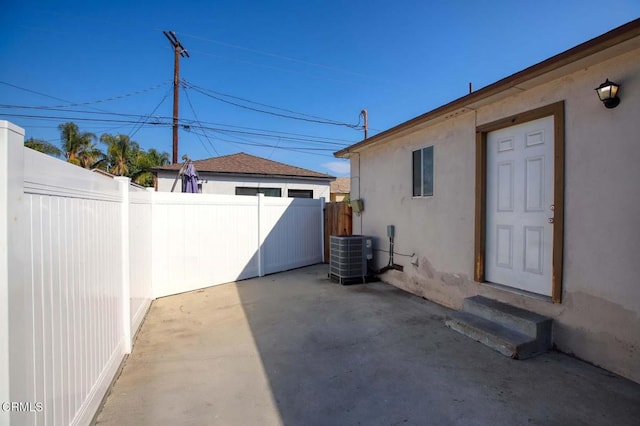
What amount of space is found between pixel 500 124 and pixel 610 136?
129 cm

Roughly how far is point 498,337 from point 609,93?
2.73 m

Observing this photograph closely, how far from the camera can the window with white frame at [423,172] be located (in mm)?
5516

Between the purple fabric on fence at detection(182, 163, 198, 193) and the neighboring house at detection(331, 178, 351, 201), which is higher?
the neighboring house at detection(331, 178, 351, 201)

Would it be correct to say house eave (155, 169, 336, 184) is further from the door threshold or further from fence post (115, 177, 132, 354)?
the door threshold

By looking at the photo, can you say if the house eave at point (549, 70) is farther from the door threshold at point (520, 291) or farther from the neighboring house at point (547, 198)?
the door threshold at point (520, 291)

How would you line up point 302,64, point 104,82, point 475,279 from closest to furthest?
point 475,279
point 104,82
point 302,64

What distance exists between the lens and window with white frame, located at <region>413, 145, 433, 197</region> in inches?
217

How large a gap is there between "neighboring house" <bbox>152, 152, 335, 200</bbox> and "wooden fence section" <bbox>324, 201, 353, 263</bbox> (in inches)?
194

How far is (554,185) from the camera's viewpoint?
3506mm

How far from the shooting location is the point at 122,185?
3422 mm

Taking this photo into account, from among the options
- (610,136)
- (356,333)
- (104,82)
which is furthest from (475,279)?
(104,82)

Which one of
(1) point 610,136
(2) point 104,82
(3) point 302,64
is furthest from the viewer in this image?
(3) point 302,64

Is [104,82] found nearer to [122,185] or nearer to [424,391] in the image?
[122,185]

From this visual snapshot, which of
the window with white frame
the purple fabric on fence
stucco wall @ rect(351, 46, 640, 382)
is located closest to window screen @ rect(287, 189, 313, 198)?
the purple fabric on fence
